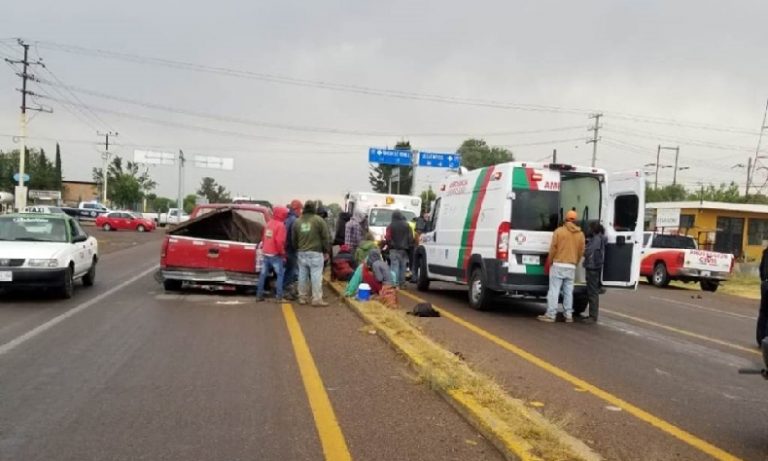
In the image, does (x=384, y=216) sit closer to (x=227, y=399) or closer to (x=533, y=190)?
(x=533, y=190)

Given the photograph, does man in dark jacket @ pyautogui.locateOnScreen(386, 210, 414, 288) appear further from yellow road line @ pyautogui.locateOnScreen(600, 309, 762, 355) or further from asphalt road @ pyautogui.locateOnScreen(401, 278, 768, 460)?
yellow road line @ pyautogui.locateOnScreen(600, 309, 762, 355)

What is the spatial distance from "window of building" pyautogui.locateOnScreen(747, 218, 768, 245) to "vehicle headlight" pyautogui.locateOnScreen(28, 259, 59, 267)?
3771 centimetres

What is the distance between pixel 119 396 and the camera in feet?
19.2

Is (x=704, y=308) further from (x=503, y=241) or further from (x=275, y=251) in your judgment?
(x=275, y=251)

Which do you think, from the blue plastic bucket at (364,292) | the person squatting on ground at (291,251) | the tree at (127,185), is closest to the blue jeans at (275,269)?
the person squatting on ground at (291,251)

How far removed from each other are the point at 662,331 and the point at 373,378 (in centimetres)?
645

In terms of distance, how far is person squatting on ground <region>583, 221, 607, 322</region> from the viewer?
11.3m

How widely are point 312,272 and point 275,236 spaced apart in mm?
989

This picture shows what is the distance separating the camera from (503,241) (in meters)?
11.3

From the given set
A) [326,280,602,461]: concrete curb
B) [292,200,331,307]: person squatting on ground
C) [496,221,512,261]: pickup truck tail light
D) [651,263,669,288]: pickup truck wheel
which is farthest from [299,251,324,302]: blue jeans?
[651,263,669,288]: pickup truck wheel

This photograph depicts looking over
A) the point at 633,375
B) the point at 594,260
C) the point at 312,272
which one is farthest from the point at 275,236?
the point at 633,375

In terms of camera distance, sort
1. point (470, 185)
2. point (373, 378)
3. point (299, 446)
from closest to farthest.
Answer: point (299, 446)
point (373, 378)
point (470, 185)

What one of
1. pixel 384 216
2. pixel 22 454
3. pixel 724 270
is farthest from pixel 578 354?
pixel 724 270

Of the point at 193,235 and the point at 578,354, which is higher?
the point at 193,235
